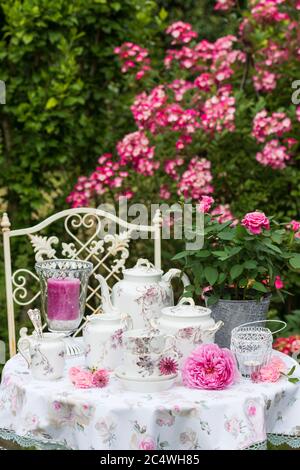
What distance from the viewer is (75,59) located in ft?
16.0

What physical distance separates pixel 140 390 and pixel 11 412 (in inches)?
17.6

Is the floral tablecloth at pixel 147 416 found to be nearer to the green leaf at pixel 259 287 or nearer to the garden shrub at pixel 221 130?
the green leaf at pixel 259 287

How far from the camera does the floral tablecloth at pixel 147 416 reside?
6.99 feet

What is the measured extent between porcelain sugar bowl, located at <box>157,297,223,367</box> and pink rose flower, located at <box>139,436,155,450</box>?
0.29 m

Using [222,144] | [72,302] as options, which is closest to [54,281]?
[72,302]

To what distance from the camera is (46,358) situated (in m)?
2.36

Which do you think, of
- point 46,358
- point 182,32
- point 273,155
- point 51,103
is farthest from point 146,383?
point 182,32

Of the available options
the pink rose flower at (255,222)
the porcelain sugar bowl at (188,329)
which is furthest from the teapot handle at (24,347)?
the pink rose flower at (255,222)

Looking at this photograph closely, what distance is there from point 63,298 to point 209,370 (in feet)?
2.15

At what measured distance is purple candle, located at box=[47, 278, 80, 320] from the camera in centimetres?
268

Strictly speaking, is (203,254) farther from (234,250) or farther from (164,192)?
(164,192)

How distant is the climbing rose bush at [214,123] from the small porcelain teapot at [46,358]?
2073 mm

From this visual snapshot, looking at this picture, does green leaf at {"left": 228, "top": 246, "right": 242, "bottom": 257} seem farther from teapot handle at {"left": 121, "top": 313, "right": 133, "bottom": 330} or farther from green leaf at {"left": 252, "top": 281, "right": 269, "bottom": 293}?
teapot handle at {"left": 121, "top": 313, "right": 133, "bottom": 330}
